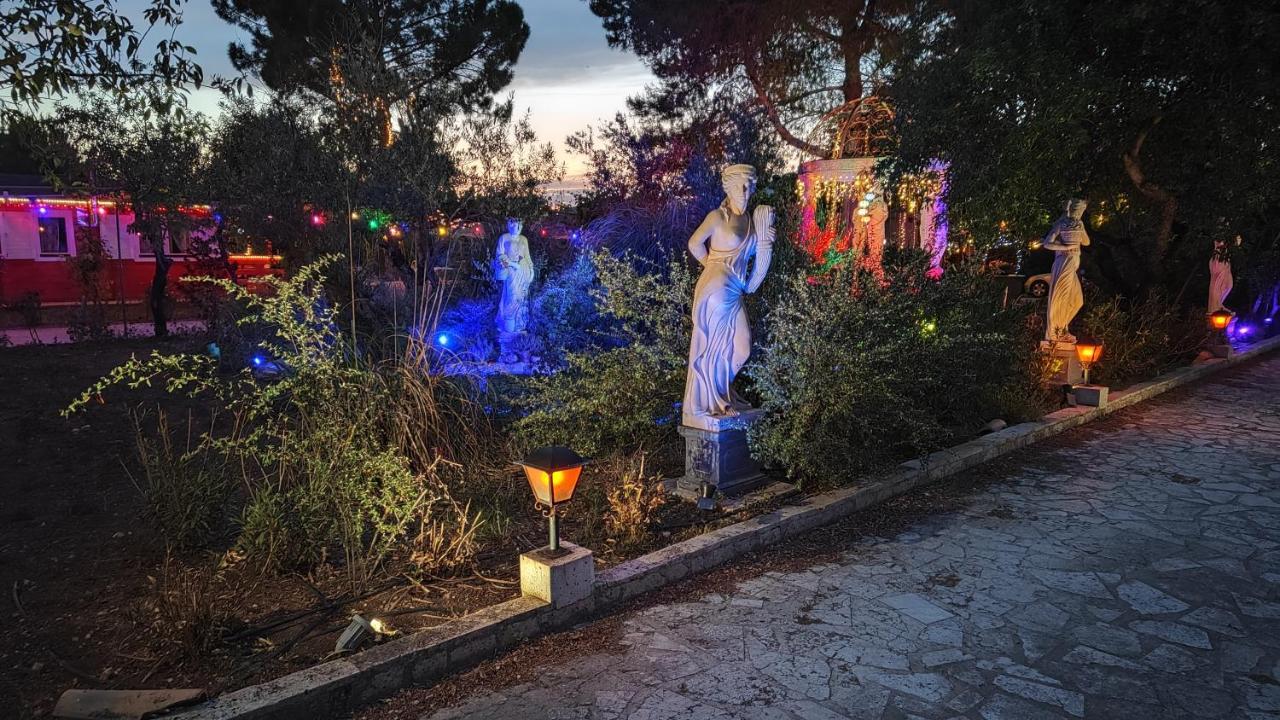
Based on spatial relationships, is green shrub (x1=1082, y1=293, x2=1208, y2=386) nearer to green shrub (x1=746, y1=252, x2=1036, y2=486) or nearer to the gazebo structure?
the gazebo structure

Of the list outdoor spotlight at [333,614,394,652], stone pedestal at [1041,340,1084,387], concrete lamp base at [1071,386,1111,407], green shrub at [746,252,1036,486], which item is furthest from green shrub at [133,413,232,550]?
stone pedestal at [1041,340,1084,387]

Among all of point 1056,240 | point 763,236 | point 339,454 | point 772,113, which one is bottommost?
point 339,454

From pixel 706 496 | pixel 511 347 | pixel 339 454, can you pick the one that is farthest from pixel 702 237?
pixel 511 347

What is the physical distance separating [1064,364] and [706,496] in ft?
22.2

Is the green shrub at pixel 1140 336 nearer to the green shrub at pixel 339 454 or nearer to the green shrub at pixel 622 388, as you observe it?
the green shrub at pixel 622 388

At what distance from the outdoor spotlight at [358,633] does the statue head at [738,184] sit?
374 cm

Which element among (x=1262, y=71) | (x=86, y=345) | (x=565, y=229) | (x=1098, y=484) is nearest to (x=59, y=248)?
(x=86, y=345)

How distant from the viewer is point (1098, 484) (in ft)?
21.4

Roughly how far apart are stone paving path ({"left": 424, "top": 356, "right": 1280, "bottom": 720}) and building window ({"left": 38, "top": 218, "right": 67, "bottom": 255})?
2146 cm

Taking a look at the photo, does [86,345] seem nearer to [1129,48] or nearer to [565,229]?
[565,229]

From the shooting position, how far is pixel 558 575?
3.93m

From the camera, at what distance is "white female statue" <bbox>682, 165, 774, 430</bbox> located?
18.3ft

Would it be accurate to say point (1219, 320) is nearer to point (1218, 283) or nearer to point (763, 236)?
point (1218, 283)

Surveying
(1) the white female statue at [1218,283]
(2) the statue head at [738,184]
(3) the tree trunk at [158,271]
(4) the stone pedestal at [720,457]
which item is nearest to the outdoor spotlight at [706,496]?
(4) the stone pedestal at [720,457]
